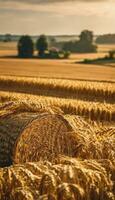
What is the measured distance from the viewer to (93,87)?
91.5 feet

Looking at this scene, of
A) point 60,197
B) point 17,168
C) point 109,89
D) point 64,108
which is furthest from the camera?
point 109,89

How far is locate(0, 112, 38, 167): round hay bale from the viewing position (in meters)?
8.79

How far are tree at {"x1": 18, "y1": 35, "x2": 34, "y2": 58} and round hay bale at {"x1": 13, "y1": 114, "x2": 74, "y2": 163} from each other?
7051 centimetres

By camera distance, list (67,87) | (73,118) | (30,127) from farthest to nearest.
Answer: (67,87), (73,118), (30,127)

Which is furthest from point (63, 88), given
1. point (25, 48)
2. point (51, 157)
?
point (25, 48)

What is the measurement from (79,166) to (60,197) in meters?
0.66

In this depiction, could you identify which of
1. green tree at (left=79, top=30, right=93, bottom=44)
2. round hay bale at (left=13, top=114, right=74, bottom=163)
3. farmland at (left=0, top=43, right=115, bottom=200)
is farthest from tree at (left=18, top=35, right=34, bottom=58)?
round hay bale at (left=13, top=114, right=74, bottom=163)

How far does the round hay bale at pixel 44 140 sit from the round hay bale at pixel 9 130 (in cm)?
9

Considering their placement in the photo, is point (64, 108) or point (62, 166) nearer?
point (62, 166)

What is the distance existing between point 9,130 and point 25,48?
72.3 meters

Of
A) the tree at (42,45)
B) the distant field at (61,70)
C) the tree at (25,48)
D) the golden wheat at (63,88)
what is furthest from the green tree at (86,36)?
the golden wheat at (63,88)

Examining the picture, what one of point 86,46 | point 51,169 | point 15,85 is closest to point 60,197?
point 51,169

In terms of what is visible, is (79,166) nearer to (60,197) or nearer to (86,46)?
(60,197)

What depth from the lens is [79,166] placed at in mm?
7320
